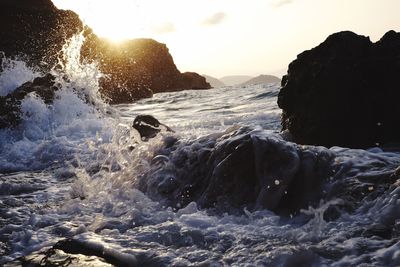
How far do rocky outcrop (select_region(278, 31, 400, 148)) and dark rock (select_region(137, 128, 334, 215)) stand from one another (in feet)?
7.37

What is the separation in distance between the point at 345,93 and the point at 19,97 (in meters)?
10.1

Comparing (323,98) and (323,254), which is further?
(323,98)

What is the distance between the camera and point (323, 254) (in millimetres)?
2680

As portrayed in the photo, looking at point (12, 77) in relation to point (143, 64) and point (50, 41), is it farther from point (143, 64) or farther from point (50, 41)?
point (143, 64)

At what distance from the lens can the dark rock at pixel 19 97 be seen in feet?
36.7

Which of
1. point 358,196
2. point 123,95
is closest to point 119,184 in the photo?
point 358,196

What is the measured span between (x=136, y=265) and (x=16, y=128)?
9411 mm

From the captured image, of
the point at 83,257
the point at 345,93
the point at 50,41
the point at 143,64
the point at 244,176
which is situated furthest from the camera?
the point at 143,64

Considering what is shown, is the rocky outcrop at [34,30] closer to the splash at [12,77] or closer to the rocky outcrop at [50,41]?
the rocky outcrop at [50,41]

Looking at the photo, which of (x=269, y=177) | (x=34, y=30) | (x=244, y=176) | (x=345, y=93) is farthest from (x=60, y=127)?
(x=34, y=30)

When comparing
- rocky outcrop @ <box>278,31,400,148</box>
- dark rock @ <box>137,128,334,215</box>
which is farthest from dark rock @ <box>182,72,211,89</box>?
dark rock @ <box>137,128,334,215</box>

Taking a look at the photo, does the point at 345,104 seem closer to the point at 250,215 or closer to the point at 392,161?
the point at 392,161

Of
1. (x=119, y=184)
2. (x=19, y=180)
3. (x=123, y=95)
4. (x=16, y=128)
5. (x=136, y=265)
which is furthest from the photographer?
(x=123, y=95)

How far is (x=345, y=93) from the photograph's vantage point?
6500mm
